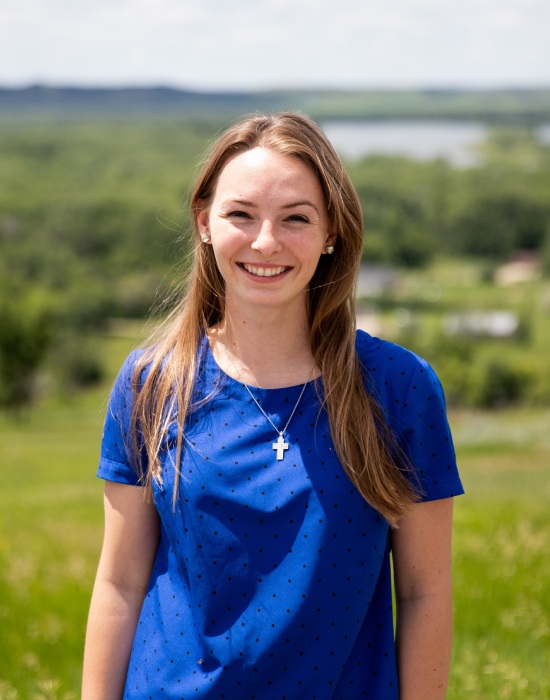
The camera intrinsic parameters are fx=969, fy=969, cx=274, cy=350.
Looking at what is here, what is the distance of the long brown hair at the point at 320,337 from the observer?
1923 mm

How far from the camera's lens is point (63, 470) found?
21.8 metres

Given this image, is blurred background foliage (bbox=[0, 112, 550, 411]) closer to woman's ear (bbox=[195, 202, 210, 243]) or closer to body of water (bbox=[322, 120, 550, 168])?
body of water (bbox=[322, 120, 550, 168])

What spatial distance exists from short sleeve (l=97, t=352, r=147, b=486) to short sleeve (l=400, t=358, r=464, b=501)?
1.90ft

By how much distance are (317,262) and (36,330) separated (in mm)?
49685

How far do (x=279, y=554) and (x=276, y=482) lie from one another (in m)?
0.14

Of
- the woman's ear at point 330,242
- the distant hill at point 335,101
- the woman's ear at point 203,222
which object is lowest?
the woman's ear at point 330,242

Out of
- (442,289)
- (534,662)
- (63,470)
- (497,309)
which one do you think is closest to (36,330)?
(63,470)

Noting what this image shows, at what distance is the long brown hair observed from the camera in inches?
75.7

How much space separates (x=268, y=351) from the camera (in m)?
2.07

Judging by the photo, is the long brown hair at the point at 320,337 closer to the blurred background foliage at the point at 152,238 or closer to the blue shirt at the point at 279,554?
the blue shirt at the point at 279,554

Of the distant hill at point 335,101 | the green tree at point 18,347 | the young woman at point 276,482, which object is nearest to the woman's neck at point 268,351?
the young woman at point 276,482

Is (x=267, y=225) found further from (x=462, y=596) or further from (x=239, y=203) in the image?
(x=462, y=596)

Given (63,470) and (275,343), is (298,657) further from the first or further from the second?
(63,470)

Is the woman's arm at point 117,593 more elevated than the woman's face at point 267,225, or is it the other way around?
the woman's face at point 267,225
